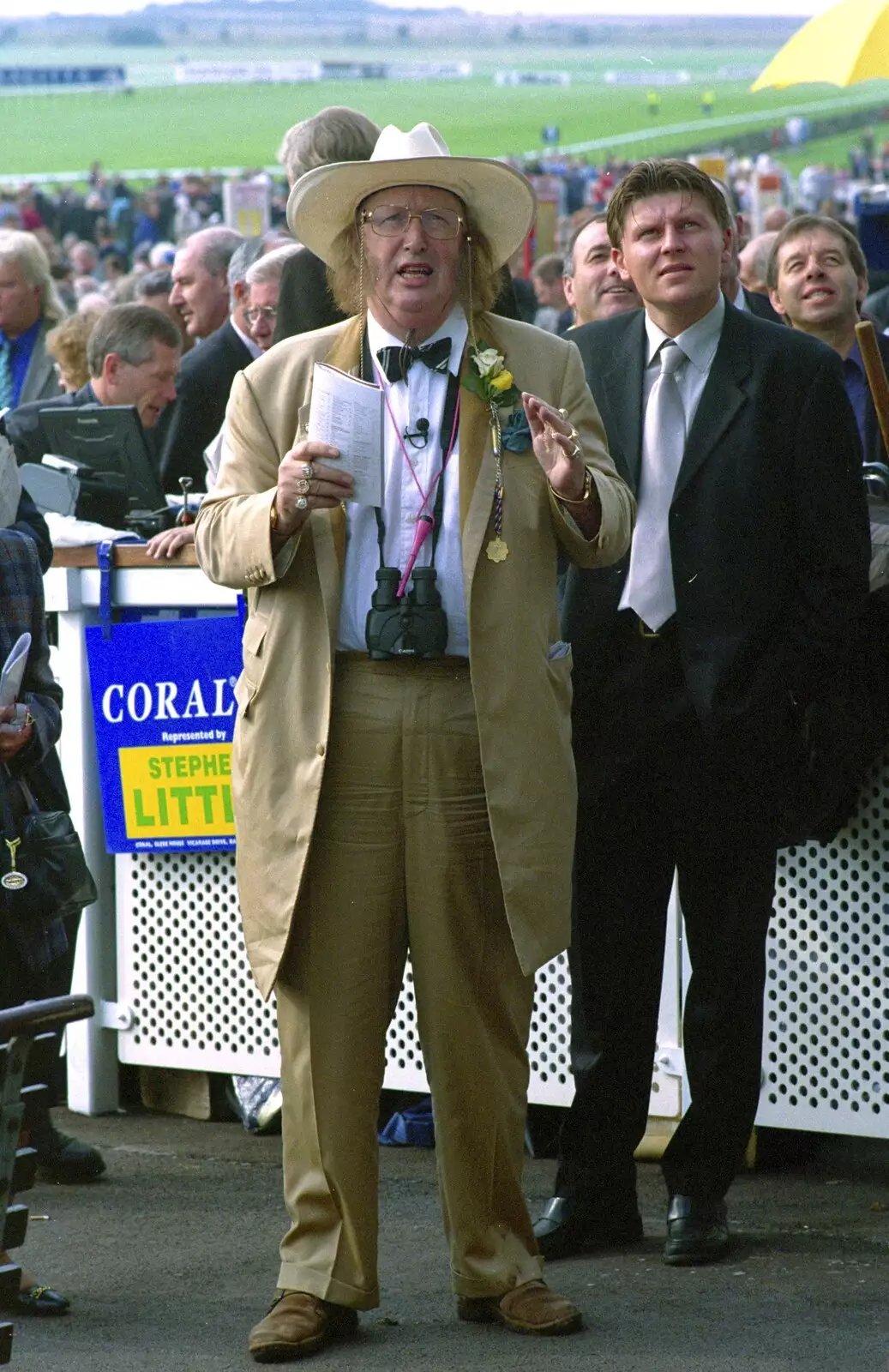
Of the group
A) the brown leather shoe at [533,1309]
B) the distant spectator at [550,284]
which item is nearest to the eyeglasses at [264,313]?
the brown leather shoe at [533,1309]

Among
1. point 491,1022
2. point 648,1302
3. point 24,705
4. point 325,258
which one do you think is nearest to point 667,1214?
point 648,1302

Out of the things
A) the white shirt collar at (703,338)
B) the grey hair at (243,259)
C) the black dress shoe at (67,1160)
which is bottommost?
the black dress shoe at (67,1160)

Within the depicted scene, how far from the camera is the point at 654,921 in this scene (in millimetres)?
4438

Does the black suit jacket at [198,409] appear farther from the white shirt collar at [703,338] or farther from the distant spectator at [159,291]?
the white shirt collar at [703,338]

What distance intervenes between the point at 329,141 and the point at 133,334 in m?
1.44

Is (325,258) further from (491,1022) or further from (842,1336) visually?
(842,1336)

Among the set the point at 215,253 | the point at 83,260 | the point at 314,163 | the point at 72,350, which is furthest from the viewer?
the point at 83,260

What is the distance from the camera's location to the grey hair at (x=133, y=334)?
6891 mm

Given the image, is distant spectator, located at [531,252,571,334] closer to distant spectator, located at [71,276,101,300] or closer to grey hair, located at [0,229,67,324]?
grey hair, located at [0,229,67,324]

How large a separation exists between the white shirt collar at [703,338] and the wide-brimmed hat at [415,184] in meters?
0.53

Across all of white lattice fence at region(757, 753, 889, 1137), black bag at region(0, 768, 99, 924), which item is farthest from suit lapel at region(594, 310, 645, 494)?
black bag at region(0, 768, 99, 924)

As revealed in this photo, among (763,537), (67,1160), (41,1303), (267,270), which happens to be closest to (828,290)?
(267,270)

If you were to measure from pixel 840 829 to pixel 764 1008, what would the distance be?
56 centimetres

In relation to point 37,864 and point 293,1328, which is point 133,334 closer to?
point 37,864
